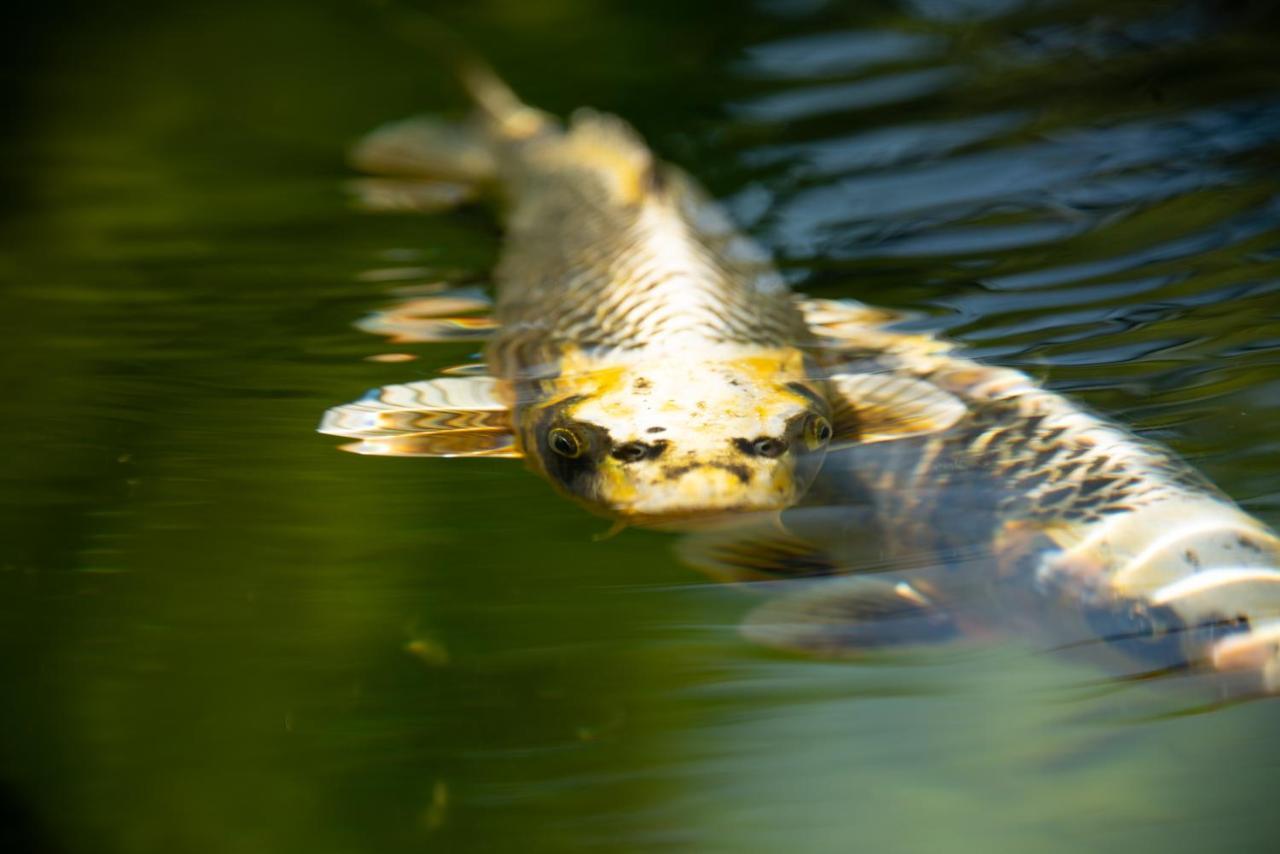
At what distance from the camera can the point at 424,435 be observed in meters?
2.41

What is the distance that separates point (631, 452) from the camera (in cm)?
212

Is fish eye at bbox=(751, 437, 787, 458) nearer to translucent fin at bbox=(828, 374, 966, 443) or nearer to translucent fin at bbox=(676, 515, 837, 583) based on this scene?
translucent fin at bbox=(676, 515, 837, 583)

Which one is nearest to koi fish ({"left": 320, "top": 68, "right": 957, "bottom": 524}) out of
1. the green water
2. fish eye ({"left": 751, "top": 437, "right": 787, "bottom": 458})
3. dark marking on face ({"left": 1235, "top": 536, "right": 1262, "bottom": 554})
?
fish eye ({"left": 751, "top": 437, "right": 787, "bottom": 458})

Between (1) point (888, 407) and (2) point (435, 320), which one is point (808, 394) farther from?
(2) point (435, 320)

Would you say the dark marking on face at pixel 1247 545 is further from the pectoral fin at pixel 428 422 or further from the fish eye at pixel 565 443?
the pectoral fin at pixel 428 422

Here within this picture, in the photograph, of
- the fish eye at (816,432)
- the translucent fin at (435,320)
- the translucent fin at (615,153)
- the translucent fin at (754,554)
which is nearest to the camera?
the translucent fin at (754,554)

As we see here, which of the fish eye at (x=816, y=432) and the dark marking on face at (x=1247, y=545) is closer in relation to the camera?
the dark marking on face at (x=1247, y=545)

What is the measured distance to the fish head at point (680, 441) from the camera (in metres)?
2.07

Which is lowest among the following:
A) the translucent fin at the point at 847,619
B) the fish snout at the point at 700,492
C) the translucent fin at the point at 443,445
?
the translucent fin at the point at 847,619

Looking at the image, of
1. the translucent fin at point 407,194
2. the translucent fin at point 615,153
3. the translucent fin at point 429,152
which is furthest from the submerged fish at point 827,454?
the translucent fin at point 429,152

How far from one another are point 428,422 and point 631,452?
1.74 feet

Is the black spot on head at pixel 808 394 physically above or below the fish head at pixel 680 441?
below

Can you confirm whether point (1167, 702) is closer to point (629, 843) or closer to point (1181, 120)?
point (629, 843)

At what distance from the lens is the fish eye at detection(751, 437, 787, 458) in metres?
2.13
